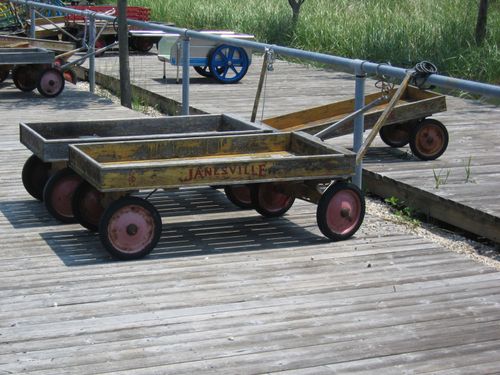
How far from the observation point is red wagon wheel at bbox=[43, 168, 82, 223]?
23.9ft

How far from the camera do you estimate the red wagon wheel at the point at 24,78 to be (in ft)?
46.4

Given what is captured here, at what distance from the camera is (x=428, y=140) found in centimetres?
962

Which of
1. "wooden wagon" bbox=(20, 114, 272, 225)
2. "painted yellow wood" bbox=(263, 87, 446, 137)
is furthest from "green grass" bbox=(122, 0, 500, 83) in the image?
"wooden wagon" bbox=(20, 114, 272, 225)

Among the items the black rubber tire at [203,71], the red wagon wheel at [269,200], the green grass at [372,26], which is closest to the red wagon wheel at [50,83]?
the black rubber tire at [203,71]

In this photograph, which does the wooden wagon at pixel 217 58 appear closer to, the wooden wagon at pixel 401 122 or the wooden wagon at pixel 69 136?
the wooden wagon at pixel 401 122

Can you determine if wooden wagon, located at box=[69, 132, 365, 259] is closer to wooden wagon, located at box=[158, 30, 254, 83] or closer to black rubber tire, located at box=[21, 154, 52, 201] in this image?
black rubber tire, located at box=[21, 154, 52, 201]

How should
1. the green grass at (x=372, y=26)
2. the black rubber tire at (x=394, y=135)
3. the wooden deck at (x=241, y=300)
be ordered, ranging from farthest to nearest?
the green grass at (x=372, y=26) → the black rubber tire at (x=394, y=135) → the wooden deck at (x=241, y=300)

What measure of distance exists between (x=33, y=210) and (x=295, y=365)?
3.36 m

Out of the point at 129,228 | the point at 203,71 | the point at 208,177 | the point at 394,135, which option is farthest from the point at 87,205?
the point at 203,71

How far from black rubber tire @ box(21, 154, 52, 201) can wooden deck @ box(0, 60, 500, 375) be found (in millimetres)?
142

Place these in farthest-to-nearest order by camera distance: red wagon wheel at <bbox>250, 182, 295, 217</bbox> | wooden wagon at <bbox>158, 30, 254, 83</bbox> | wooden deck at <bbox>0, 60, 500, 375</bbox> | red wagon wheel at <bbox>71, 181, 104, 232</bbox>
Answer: wooden wagon at <bbox>158, 30, 254, 83</bbox> < red wagon wheel at <bbox>250, 182, 295, 217</bbox> < red wagon wheel at <bbox>71, 181, 104, 232</bbox> < wooden deck at <bbox>0, 60, 500, 375</bbox>

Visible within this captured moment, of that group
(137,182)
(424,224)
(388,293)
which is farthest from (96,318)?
(424,224)

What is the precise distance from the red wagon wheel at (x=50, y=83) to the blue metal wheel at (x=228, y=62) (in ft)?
7.98

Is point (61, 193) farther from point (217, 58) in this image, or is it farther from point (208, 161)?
point (217, 58)
